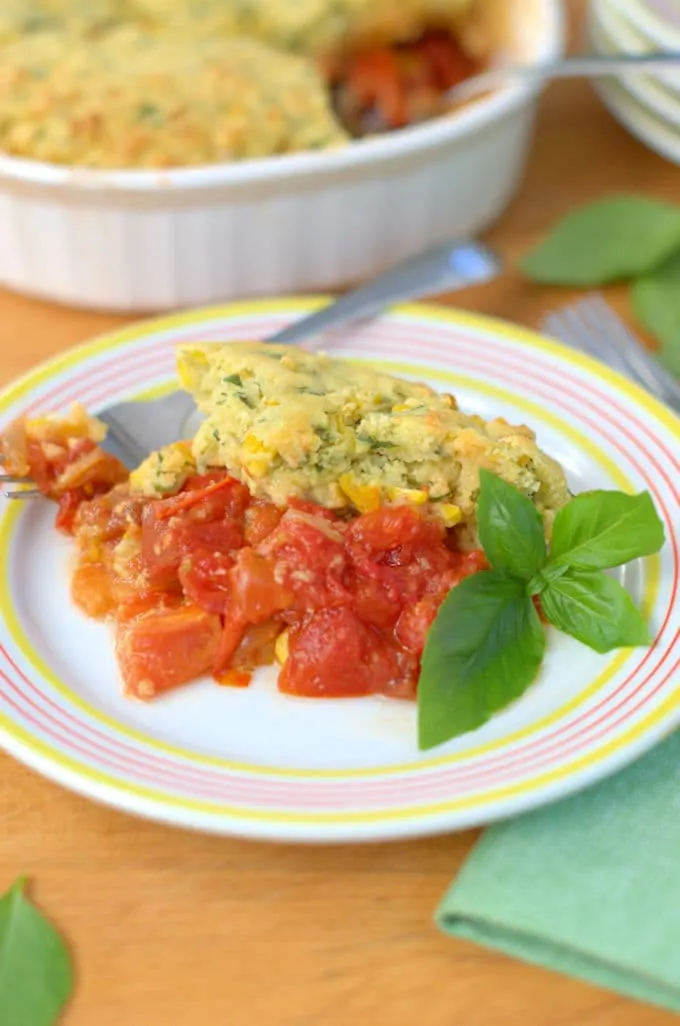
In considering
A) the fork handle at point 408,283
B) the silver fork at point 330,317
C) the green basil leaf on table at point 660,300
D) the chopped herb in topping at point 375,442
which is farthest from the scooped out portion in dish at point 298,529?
the green basil leaf on table at point 660,300

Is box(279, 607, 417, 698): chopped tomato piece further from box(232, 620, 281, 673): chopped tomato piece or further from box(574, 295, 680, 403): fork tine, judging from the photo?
box(574, 295, 680, 403): fork tine

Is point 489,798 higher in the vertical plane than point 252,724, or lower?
higher

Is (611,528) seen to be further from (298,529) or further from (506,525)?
(298,529)

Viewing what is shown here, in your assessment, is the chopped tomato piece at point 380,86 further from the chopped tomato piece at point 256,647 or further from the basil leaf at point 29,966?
the basil leaf at point 29,966

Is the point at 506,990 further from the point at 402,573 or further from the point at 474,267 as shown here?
the point at 474,267

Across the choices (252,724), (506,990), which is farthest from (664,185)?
(506,990)

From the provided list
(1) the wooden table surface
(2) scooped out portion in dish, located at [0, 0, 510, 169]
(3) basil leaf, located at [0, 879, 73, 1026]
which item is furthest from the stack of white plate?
(3) basil leaf, located at [0, 879, 73, 1026]
